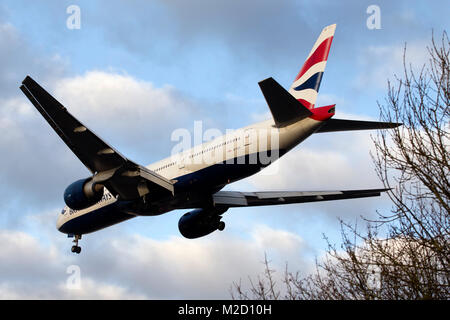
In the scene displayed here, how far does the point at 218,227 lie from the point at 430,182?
21447mm

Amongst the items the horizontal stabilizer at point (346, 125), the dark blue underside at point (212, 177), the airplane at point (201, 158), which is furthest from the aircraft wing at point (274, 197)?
the horizontal stabilizer at point (346, 125)

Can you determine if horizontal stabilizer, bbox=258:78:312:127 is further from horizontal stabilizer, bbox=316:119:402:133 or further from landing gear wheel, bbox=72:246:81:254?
landing gear wheel, bbox=72:246:81:254

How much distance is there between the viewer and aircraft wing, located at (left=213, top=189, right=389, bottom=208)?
106 feet

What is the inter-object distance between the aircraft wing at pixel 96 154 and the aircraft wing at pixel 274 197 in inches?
202

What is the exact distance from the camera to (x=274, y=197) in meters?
33.1

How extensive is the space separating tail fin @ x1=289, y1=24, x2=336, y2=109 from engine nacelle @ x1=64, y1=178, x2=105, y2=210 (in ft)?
36.3

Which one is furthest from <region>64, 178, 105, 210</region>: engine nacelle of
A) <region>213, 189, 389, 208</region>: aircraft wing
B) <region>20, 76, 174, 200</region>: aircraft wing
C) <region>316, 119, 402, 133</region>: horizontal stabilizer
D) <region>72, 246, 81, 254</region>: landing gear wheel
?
<region>316, 119, 402, 133</region>: horizontal stabilizer

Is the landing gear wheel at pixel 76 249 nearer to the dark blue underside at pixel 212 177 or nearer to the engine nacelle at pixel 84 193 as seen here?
the dark blue underside at pixel 212 177

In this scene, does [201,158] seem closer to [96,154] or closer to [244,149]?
[244,149]

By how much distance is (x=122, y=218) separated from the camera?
1292 inches

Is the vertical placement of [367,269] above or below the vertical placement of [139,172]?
below
